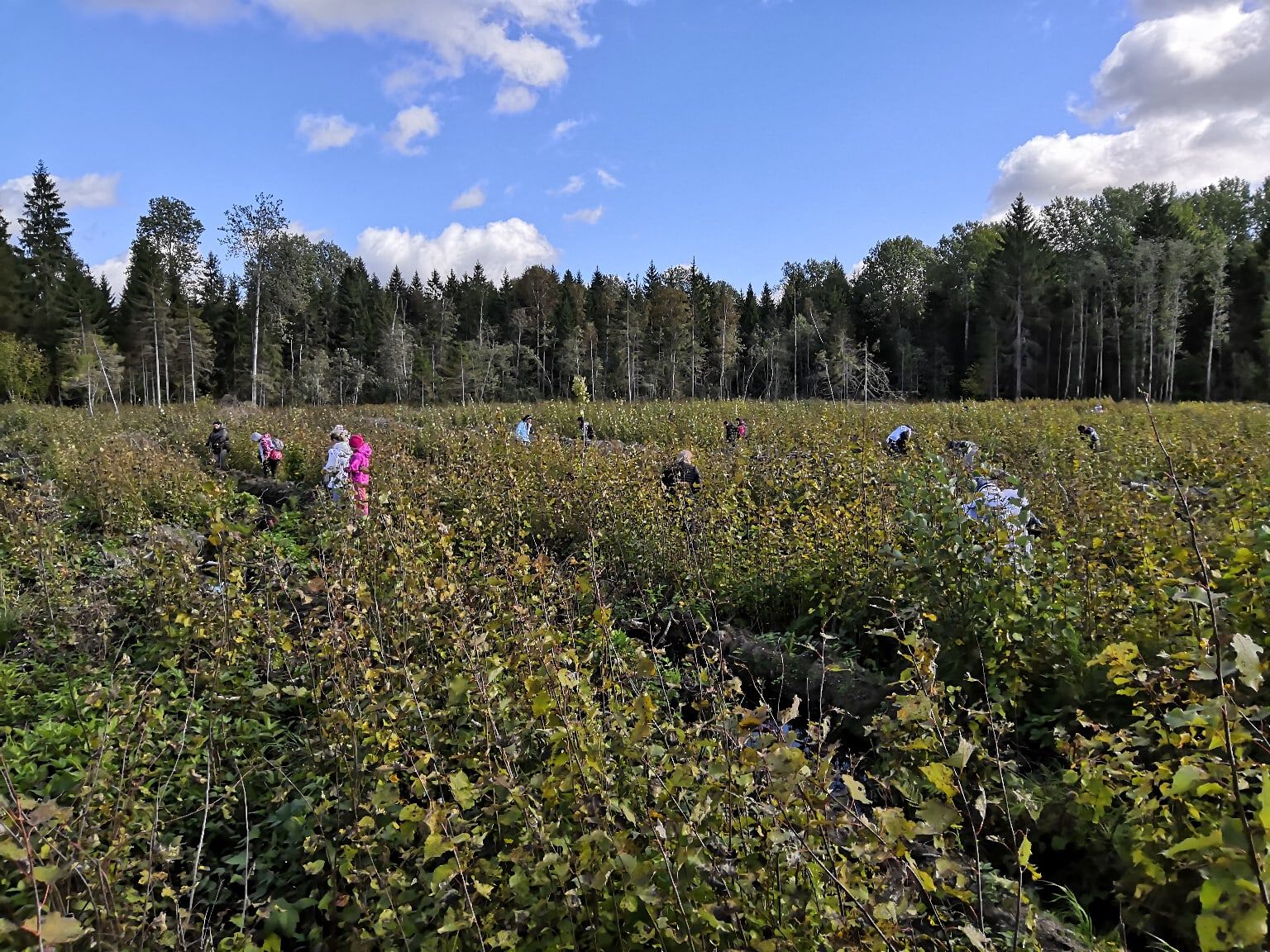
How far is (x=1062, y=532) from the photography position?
175 inches

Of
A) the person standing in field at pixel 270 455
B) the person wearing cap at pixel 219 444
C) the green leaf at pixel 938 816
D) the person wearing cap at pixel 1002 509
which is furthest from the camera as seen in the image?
the person wearing cap at pixel 219 444

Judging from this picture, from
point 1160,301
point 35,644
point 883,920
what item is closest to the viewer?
point 883,920

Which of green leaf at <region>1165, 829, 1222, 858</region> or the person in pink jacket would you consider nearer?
green leaf at <region>1165, 829, 1222, 858</region>

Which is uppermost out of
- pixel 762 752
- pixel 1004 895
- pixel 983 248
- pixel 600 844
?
pixel 983 248

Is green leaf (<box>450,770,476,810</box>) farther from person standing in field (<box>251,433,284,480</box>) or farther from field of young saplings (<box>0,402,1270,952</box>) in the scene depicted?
person standing in field (<box>251,433,284,480</box>)

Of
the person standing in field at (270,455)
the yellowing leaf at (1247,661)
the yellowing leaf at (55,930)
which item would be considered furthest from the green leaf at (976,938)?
the person standing in field at (270,455)

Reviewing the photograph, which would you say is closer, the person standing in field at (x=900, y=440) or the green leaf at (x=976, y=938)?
the green leaf at (x=976, y=938)

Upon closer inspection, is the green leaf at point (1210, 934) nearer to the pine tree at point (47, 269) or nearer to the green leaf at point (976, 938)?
the green leaf at point (976, 938)

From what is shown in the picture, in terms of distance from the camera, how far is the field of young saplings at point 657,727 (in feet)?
5.45

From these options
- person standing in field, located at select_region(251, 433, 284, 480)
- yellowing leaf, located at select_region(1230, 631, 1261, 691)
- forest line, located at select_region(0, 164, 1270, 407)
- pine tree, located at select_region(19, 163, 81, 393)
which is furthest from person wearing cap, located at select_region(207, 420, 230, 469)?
pine tree, located at select_region(19, 163, 81, 393)

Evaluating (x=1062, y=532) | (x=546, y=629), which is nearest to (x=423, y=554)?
(x=546, y=629)

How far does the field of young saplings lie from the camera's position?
1.66 meters

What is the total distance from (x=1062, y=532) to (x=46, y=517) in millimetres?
8494

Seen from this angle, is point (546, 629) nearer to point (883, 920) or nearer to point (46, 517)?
point (883, 920)
